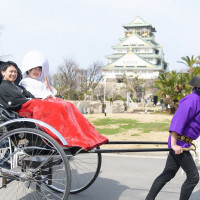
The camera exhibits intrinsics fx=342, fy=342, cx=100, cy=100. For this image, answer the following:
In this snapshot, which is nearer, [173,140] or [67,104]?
[173,140]

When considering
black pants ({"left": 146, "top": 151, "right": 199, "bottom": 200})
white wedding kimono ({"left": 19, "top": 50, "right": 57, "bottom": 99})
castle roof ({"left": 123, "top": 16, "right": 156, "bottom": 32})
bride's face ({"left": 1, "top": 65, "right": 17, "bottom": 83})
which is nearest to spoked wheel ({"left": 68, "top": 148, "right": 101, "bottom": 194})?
white wedding kimono ({"left": 19, "top": 50, "right": 57, "bottom": 99})

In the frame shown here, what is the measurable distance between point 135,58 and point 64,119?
2787 inches

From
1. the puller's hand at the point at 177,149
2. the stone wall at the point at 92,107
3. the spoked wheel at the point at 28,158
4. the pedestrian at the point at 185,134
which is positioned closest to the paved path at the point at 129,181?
the spoked wheel at the point at 28,158

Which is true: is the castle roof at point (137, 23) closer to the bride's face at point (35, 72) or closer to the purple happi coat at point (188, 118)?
the bride's face at point (35, 72)

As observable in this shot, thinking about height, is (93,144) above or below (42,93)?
below

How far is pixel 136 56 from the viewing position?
241 feet

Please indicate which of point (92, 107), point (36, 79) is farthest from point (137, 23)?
point (36, 79)

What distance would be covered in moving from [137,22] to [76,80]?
44383 mm

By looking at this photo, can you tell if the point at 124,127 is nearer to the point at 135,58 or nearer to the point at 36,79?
the point at 36,79

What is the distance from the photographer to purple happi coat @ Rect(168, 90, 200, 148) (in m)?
3.48

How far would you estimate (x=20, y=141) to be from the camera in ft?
12.5

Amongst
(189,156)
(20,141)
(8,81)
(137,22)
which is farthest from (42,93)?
(137,22)

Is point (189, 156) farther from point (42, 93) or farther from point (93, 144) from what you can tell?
point (42, 93)

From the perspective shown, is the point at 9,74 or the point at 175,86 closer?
the point at 9,74
